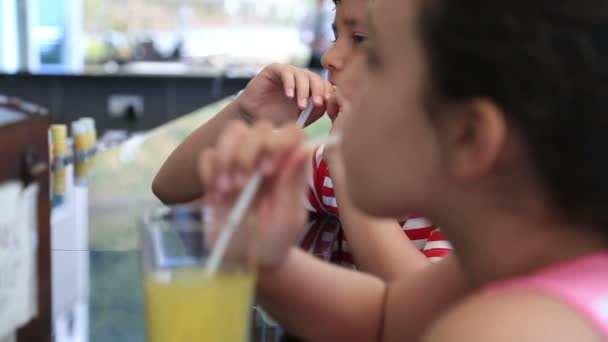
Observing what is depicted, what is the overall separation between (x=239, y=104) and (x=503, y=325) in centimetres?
75

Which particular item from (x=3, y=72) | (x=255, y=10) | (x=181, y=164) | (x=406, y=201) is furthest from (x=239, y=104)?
(x=255, y=10)

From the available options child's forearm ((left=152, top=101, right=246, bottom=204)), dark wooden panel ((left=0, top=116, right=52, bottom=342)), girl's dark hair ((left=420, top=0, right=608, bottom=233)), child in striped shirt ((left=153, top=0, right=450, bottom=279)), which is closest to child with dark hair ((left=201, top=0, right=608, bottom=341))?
girl's dark hair ((left=420, top=0, right=608, bottom=233))

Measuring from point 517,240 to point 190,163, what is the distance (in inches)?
28.4

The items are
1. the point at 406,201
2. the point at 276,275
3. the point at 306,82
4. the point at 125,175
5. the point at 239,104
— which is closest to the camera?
the point at 406,201

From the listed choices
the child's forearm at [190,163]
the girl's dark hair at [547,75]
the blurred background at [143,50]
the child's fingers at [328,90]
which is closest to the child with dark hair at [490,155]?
the girl's dark hair at [547,75]

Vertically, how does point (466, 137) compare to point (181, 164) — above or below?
above

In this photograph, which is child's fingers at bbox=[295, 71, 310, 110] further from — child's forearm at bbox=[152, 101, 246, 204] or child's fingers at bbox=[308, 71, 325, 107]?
child's forearm at bbox=[152, 101, 246, 204]

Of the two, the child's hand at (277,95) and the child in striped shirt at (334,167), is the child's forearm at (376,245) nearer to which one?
the child in striped shirt at (334,167)

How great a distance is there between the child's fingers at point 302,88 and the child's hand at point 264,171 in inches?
15.7

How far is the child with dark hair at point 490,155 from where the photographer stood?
55 centimetres

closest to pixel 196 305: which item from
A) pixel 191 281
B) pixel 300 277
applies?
pixel 191 281

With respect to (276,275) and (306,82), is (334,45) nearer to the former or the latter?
(306,82)

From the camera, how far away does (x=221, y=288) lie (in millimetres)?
591

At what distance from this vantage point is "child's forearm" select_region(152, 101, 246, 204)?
123 centimetres
